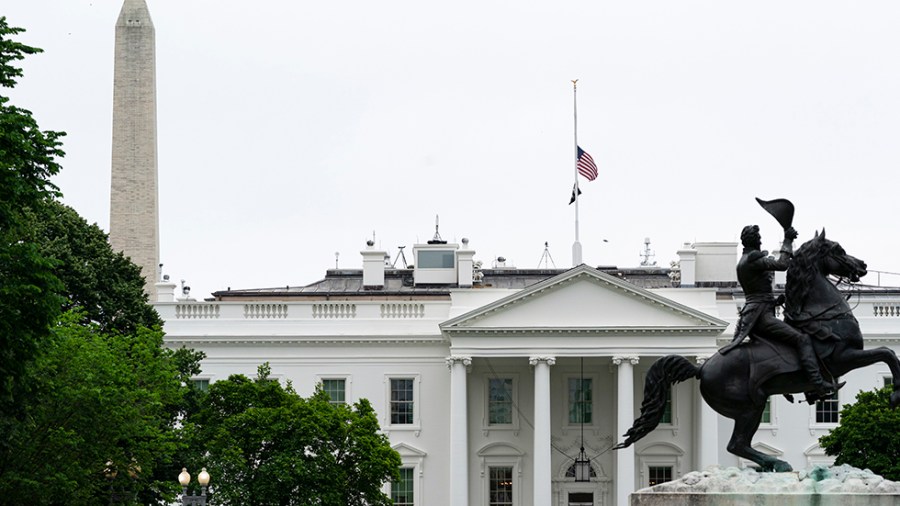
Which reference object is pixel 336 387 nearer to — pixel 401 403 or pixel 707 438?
pixel 401 403

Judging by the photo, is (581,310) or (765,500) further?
(581,310)

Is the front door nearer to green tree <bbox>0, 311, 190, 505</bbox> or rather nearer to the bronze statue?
green tree <bbox>0, 311, 190, 505</bbox>

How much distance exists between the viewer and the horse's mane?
19375 millimetres

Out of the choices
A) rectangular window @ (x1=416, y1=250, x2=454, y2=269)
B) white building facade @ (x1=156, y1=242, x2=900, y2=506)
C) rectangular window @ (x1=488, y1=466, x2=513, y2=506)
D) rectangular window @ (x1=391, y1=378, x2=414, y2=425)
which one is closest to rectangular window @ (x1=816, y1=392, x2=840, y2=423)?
white building facade @ (x1=156, y1=242, x2=900, y2=506)

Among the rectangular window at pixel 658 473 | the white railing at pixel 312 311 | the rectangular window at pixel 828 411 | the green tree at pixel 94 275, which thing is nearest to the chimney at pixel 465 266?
the white railing at pixel 312 311

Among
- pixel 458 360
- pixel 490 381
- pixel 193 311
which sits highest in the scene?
pixel 193 311

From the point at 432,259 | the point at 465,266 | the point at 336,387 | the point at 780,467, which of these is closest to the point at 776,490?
the point at 780,467

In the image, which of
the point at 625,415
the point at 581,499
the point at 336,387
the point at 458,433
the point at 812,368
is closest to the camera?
the point at 812,368

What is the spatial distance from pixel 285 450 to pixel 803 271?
34098mm

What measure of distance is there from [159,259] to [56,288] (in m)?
45.6

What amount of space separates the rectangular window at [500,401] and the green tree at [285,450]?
16.4m

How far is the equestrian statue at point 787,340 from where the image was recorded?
1927cm

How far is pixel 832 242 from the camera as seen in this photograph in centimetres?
1948

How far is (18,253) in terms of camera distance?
30.1 meters
